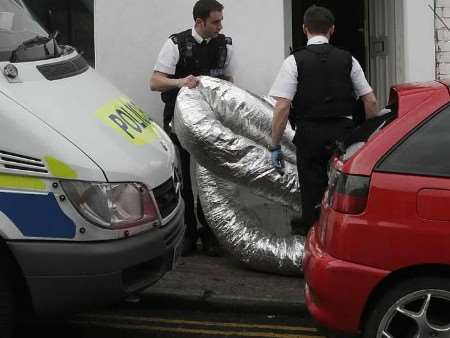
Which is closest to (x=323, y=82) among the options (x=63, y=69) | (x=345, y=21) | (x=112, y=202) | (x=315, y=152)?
(x=315, y=152)

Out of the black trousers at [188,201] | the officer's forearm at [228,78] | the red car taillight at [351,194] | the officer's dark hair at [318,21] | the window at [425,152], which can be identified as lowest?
the black trousers at [188,201]

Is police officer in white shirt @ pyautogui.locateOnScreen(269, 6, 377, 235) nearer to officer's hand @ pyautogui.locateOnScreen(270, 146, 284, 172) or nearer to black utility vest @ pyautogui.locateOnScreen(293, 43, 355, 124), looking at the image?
black utility vest @ pyautogui.locateOnScreen(293, 43, 355, 124)

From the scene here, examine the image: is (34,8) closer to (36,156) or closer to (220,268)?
(220,268)

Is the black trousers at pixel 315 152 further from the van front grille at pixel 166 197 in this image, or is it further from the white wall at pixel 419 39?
the white wall at pixel 419 39

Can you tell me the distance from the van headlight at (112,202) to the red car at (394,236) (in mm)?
976

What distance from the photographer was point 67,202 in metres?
3.96

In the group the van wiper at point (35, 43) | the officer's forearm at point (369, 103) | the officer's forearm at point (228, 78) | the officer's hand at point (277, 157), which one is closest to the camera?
the van wiper at point (35, 43)

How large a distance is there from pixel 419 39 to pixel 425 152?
4.06 m

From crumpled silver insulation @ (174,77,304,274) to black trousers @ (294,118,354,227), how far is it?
0.46 metres

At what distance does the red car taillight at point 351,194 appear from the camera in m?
3.91

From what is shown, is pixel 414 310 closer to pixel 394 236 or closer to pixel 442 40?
pixel 394 236

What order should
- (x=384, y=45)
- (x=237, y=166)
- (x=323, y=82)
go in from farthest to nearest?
(x=384, y=45), (x=237, y=166), (x=323, y=82)

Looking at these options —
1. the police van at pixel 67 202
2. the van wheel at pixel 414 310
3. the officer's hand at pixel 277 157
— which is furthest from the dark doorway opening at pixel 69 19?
the van wheel at pixel 414 310

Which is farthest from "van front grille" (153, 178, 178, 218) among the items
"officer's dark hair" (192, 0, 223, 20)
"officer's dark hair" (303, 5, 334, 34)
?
"officer's dark hair" (192, 0, 223, 20)
